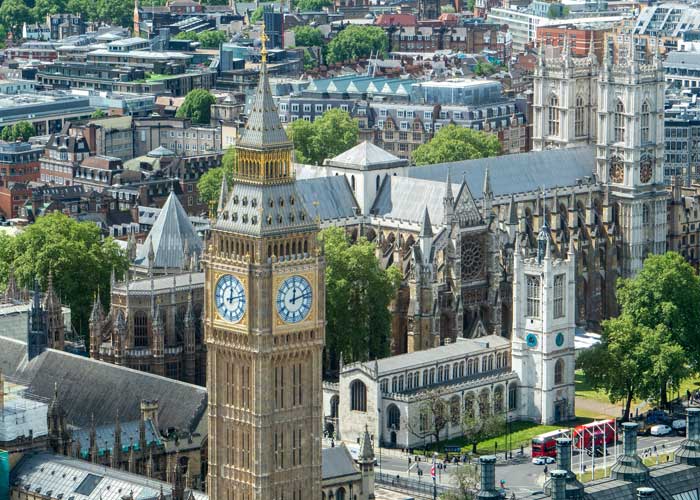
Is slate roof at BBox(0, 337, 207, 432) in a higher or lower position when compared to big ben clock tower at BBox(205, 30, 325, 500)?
lower

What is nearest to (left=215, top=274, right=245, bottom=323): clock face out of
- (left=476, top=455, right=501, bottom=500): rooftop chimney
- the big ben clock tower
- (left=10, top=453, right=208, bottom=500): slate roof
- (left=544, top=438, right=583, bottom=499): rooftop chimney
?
the big ben clock tower

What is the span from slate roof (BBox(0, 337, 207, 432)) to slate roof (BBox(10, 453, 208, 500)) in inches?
581

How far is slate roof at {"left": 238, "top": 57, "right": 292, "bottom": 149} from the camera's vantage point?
15188cm

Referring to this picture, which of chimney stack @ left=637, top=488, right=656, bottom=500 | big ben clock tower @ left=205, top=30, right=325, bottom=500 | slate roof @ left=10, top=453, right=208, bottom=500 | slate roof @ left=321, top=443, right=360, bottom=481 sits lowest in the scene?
slate roof @ left=321, top=443, right=360, bottom=481

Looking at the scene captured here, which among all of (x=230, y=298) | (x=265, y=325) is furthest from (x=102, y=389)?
(x=265, y=325)

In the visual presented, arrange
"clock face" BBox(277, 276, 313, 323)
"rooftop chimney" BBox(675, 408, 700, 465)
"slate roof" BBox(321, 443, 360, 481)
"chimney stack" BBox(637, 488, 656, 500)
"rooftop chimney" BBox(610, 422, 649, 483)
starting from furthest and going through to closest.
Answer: "slate roof" BBox(321, 443, 360, 481), "rooftop chimney" BBox(675, 408, 700, 465), "rooftop chimney" BBox(610, 422, 649, 483), "clock face" BBox(277, 276, 313, 323), "chimney stack" BBox(637, 488, 656, 500)

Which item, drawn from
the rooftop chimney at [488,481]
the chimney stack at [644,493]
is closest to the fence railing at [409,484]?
the rooftop chimney at [488,481]

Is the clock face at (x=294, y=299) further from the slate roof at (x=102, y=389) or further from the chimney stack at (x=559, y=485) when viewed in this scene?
the slate roof at (x=102, y=389)

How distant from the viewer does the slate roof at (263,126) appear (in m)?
152

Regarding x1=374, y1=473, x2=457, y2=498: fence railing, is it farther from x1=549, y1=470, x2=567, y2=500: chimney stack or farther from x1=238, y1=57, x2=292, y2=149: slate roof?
x1=238, y1=57, x2=292, y2=149: slate roof

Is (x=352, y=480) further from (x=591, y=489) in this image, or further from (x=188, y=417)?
(x=591, y=489)

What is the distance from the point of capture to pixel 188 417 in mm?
184750

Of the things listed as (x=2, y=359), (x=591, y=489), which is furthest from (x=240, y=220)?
(x=2, y=359)

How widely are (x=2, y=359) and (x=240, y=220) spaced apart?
5167 centimetres
